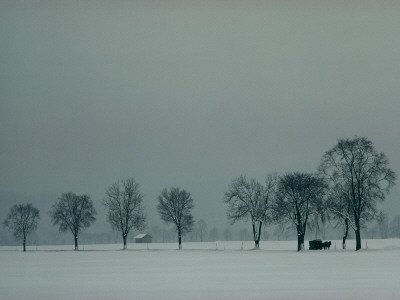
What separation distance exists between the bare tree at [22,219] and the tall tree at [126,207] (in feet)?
81.5

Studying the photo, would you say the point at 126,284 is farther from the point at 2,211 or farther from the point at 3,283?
the point at 2,211

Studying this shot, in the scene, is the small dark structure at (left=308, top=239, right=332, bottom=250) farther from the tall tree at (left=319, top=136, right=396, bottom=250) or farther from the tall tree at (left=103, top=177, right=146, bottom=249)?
the tall tree at (left=103, top=177, right=146, bottom=249)

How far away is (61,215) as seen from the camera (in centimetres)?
11719

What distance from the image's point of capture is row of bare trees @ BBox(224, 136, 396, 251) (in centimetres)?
7269

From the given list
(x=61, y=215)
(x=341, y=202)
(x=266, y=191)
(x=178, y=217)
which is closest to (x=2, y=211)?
(x=61, y=215)

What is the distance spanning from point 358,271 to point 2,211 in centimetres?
17075

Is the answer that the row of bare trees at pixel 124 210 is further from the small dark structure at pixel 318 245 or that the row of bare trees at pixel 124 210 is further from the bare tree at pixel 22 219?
the small dark structure at pixel 318 245

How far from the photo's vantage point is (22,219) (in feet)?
434

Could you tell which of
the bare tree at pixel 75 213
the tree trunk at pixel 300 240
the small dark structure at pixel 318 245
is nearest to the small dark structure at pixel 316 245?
the small dark structure at pixel 318 245

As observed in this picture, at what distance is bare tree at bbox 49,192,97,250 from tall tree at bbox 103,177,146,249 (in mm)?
5481

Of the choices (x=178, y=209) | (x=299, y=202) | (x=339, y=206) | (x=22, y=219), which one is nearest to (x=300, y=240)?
(x=299, y=202)

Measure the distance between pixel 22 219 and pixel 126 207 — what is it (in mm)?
31975

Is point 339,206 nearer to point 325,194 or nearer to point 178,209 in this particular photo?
point 325,194

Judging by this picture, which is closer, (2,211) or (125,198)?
(125,198)
